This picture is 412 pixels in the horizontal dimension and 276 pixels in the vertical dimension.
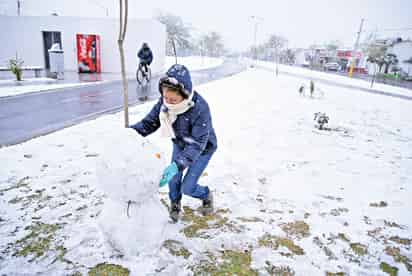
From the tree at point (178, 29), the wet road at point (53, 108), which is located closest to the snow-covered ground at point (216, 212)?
the wet road at point (53, 108)

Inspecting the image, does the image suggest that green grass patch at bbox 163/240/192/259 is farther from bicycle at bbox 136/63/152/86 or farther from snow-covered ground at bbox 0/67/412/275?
bicycle at bbox 136/63/152/86

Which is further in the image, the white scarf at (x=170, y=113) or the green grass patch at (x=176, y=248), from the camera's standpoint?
the green grass patch at (x=176, y=248)

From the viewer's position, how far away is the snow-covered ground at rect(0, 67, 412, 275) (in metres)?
2.01

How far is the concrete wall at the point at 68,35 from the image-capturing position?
58.2 feet

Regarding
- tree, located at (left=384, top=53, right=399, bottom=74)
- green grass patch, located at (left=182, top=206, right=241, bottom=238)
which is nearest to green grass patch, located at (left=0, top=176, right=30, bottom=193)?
green grass patch, located at (left=182, top=206, right=241, bottom=238)

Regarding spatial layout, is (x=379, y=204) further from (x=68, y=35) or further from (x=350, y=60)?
(x=350, y=60)

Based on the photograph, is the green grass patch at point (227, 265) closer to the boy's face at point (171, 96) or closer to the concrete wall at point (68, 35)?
the boy's face at point (171, 96)

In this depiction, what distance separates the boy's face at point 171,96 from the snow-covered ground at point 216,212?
1.15 feet

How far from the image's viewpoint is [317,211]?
2.97 metres

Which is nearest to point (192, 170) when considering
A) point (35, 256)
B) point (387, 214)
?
point (35, 256)

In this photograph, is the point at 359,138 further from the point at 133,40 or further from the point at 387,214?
the point at 133,40

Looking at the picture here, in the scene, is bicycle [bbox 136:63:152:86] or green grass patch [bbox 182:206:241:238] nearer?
green grass patch [bbox 182:206:241:238]

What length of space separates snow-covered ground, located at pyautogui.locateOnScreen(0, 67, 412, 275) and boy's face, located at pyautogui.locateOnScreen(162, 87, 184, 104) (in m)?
0.35

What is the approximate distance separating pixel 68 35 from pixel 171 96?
19208mm
